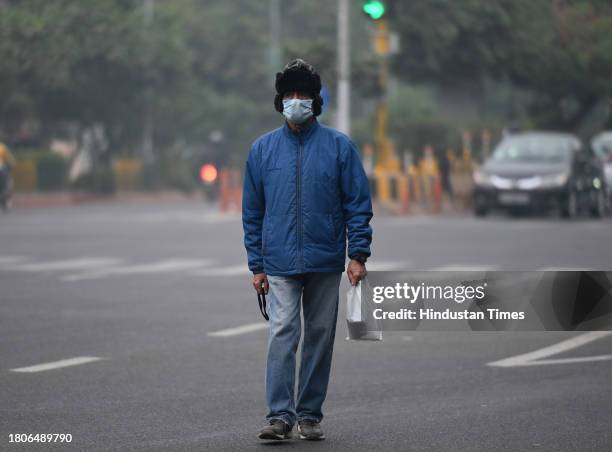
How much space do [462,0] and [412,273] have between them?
39092 mm

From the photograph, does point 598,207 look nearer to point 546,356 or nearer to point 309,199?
point 546,356

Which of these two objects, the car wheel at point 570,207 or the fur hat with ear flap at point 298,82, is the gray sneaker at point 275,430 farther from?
the car wheel at point 570,207

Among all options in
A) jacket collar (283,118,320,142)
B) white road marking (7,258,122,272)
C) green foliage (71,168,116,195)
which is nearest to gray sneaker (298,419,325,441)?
jacket collar (283,118,320,142)

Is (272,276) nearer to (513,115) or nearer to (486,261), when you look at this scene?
(486,261)

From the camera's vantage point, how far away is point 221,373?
10859 mm

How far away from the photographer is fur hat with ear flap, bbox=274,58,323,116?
26.4ft

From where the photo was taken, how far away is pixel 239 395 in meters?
9.77

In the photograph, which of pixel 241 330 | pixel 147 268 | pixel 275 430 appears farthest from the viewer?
pixel 147 268

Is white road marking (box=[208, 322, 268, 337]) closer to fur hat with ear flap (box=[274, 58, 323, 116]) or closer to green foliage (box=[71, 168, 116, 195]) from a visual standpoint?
fur hat with ear flap (box=[274, 58, 323, 116])

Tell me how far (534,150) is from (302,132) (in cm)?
2771

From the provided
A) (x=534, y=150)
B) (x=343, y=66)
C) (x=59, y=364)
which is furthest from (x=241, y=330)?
(x=343, y=66)

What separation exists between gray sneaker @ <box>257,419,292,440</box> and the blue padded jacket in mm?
688

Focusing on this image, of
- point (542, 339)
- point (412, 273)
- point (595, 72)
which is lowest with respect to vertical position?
point (542, 339)

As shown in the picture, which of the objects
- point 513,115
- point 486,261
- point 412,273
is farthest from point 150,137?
point 412,273
